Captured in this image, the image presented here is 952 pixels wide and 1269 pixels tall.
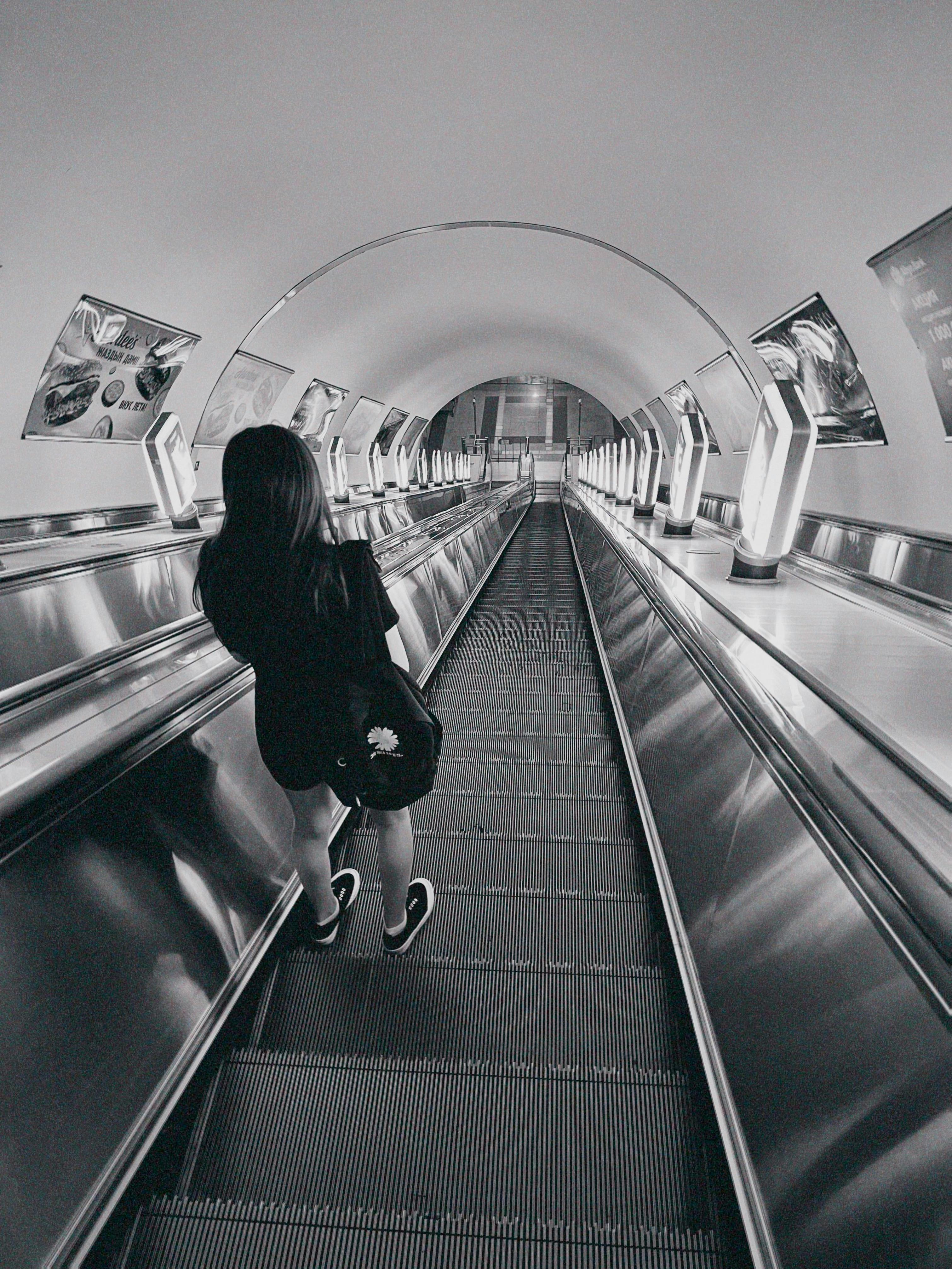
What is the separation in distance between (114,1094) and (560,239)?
1119cm

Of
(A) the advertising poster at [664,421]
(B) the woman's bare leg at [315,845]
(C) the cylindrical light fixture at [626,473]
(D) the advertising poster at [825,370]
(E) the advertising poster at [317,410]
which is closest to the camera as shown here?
(B) the woman's bare leg at [315,845]

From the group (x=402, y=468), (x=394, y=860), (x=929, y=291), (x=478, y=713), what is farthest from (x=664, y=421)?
(x=394, y=860)

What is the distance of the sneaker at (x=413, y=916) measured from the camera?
2.62 metres

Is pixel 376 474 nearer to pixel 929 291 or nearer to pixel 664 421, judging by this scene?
pixel 664 421

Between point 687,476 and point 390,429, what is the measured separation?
71.3 feet

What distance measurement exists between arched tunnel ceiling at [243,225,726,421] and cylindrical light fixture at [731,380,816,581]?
21.4 feet

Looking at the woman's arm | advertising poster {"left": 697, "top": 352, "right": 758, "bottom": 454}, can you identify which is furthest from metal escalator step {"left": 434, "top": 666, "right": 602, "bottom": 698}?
advertising poster {"left": 697, "top": 352, "right": 758, "bottom": 454}

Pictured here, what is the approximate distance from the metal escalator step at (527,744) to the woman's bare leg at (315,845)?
1.72 m

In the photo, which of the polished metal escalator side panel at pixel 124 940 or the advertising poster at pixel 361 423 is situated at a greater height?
the advertising poster at pixel 361 423

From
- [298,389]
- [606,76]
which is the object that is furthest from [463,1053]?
[298,389]

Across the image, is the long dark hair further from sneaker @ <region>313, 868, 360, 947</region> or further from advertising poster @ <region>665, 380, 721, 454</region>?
advertising poster @ <region>665, 380, 721, 454</region>

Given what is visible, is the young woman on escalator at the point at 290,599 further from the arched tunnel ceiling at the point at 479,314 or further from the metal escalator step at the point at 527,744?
the arched tunnel ceiling at the point at 479,314

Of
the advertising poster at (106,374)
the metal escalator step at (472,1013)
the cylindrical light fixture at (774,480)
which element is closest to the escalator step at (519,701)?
the cylindrical light fixture at (774,480)

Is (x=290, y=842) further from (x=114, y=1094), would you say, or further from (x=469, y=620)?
(x=469, y=620)
